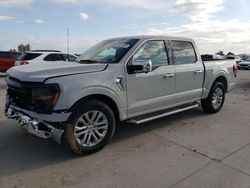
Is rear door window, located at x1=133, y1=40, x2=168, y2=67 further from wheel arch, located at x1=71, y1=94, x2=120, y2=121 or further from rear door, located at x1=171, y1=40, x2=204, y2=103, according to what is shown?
wheel arch, located at x1=71, y1=94, x2=120, y2=121

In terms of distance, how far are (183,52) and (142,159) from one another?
2.73 metres

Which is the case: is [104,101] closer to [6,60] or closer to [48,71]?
[48,71]

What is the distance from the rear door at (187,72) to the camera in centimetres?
572

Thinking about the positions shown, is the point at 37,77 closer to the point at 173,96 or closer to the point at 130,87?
the point at 130,87

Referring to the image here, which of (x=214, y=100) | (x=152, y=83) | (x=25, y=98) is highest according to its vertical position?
(x=152, y=83)

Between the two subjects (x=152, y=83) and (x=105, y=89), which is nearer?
(x=105, y=89)

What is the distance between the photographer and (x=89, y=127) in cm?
432

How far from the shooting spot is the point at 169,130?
5.59m

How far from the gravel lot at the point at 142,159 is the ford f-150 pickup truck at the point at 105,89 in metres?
0.37

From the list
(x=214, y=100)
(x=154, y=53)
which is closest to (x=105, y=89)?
(x=154, y=53)

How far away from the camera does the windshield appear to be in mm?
4895

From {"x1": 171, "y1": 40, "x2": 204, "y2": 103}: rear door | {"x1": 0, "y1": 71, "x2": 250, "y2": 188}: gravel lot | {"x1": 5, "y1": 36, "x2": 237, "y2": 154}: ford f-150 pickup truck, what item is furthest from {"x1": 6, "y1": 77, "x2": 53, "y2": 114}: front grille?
{"x1": 171, "y1": 40, "x2": 204, "y2": 103}: rear door

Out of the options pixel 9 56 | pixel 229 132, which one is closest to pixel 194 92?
pixel 229 132

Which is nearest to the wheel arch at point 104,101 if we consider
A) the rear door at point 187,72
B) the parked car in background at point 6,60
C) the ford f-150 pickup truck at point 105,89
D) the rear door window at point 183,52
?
the ford f-150 pickup truck at point 105,89
